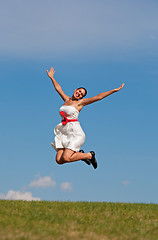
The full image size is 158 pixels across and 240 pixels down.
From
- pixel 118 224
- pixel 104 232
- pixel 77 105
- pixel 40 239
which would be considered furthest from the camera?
pixel 77 105

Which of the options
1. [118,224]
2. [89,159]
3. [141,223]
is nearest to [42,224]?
[118,224]

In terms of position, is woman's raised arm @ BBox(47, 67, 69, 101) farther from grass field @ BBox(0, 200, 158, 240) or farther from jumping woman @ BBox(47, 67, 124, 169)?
grass field @ BBox(0, 200, 158, 240)

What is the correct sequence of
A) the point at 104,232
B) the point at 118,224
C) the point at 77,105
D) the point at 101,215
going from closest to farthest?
the point at 104,232 < the point at 118,224 < the point at 101,215 < the point at 77,105

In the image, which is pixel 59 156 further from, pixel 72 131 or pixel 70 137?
pixel 72 131

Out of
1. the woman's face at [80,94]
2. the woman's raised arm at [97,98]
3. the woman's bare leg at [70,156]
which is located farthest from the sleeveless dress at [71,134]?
the woman's face at [80,94]

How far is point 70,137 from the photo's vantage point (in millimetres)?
12500

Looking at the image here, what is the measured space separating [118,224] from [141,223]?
0.85m

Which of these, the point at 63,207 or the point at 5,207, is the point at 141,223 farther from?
the point at 5,207

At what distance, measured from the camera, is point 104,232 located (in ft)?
31.1

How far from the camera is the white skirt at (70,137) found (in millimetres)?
12375

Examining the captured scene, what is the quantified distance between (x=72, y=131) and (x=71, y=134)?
0.11 m

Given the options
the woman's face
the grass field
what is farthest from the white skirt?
the grass field

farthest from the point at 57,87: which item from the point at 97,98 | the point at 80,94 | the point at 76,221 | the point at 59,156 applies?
the point at 76,221

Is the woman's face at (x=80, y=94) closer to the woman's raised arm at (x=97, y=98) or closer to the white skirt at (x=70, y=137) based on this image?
the woman's raised arm at (x=97, y=98)
